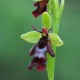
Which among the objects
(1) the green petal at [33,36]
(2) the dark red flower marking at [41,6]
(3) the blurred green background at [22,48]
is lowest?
(3) the blurred green background at [22,48]

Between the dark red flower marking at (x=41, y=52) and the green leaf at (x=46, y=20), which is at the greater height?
the green leaf at (x=46, y=20)

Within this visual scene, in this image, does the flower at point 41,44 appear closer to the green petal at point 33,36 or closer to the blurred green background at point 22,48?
the green petal at point 33,36

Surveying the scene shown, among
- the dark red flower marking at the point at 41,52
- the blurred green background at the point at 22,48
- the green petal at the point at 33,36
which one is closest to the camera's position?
the dark red flower marking at the point at 41,52

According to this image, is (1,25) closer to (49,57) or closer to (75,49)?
(75,49)

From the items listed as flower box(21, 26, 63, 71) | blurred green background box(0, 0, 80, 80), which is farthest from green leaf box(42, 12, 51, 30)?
blurred green background box(0, 0, 80, 80)

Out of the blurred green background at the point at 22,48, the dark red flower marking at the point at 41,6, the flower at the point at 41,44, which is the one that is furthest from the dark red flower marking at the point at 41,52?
the blurred green background at the point at 22,48

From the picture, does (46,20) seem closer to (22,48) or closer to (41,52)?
(41,52)

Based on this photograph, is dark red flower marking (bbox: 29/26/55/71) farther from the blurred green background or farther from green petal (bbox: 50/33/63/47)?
the blurred green background
